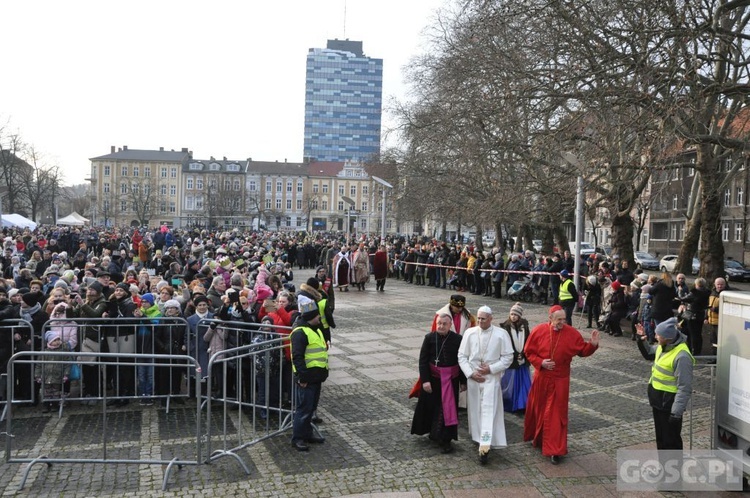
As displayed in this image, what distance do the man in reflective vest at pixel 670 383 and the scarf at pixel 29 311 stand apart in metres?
8.14

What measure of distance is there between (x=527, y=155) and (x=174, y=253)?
12.5m

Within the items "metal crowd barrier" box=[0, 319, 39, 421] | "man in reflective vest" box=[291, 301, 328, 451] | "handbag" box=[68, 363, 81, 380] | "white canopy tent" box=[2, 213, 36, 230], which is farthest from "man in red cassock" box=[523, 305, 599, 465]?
"white canopy tent" box=[2, 213, 36, 230]

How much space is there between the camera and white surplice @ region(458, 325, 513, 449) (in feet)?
23.3

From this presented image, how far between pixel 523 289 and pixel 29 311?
16378mm

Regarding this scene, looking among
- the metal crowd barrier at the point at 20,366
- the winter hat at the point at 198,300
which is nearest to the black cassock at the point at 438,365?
the winter hat at the point at 198,300

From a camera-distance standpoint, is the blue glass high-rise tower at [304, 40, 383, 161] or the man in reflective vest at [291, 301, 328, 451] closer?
the man in reflective vest at [291, 301, 328, 451]

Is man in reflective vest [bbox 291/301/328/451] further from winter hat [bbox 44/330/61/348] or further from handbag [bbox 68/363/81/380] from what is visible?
winter hat [bbox 44/330/61/348]

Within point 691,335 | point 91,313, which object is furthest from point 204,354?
point 691,335

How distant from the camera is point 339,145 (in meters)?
162

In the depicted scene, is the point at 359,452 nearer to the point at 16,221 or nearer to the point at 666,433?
the point at 666,433

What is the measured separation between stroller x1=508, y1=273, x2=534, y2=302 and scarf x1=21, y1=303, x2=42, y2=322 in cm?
1568

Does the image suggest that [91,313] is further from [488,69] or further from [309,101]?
[309,101]

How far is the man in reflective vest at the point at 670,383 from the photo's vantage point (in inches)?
254

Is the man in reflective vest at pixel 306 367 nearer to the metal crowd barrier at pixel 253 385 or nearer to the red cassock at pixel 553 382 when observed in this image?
the metal crowd barrier at pixel 253 385
